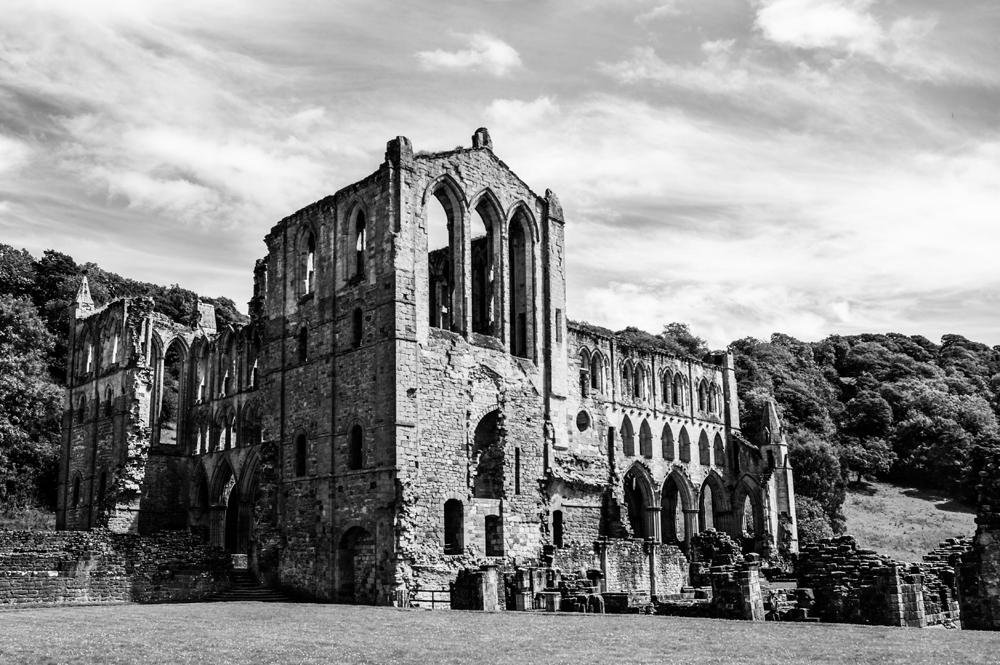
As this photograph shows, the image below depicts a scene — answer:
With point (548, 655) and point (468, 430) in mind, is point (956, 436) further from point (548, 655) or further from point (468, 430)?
point (548, 655)

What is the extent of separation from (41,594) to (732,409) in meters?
38.3

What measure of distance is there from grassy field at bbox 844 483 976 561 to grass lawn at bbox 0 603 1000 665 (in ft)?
124

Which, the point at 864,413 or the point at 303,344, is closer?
the point at 303,344

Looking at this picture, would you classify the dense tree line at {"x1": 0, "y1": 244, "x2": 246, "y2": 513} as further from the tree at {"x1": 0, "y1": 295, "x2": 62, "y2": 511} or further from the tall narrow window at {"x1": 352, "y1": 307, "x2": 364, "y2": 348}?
the tall narrow window at {"x1": 352, "y1": 307, "x2": 364, "y2": 348}

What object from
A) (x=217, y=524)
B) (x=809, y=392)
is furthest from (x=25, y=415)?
(x=809, y=392)

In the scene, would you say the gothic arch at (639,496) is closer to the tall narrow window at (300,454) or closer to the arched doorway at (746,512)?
the arched doorway at (746,512)

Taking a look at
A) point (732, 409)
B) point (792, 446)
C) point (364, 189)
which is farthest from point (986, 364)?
point (364, 189)

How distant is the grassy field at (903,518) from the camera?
6028 cm

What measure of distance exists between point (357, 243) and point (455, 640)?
59.6ft

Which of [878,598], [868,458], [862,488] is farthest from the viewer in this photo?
[868,458]

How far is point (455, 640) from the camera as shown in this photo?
57.8ft

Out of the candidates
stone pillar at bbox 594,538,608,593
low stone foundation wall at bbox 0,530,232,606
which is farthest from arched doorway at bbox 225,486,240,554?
stone pillar at bbox 594,538,608,593

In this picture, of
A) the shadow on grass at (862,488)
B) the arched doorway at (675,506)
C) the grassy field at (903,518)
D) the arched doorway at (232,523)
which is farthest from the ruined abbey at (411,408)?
the shadow on grass at (862,488)

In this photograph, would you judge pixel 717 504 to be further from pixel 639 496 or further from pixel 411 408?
pixel 411 408
